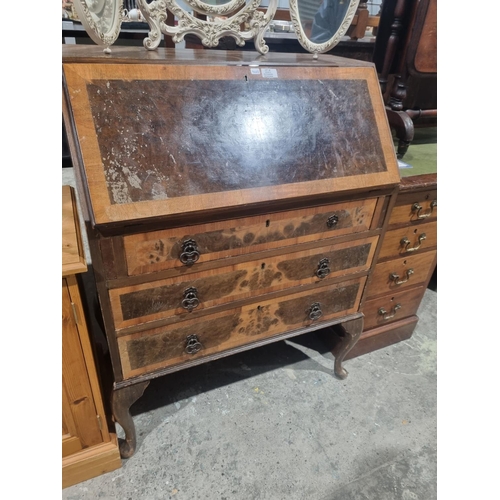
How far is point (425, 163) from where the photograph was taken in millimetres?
1844

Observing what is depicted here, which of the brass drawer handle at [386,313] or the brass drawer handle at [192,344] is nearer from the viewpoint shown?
the brass drawer handle at [192,344]

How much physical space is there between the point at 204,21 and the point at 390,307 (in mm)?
1594

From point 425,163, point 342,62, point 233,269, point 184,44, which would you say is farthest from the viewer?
point 184,44

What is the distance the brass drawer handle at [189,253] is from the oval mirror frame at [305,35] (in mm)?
884

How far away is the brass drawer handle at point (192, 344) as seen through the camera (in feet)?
4.50

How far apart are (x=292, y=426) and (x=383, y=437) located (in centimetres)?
41

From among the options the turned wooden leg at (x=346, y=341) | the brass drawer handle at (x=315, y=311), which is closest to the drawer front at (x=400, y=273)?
the turned wooden leg at (x=346, y=341)

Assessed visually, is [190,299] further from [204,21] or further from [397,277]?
[397,277]

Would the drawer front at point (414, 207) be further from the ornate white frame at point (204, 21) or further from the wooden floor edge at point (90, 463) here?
the wooden floor edge at point (90, 463)

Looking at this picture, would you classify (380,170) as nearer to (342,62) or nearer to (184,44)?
(342,62)

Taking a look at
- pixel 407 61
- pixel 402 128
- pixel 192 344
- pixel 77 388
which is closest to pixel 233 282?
pixel 192 344

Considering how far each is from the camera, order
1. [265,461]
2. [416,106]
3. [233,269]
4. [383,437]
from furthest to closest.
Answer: [416,106]
[383,437]
[265,461]
[233,269]

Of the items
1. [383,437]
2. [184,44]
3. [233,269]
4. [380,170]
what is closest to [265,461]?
[383,437]

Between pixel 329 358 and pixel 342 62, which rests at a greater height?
pixel 342 62
